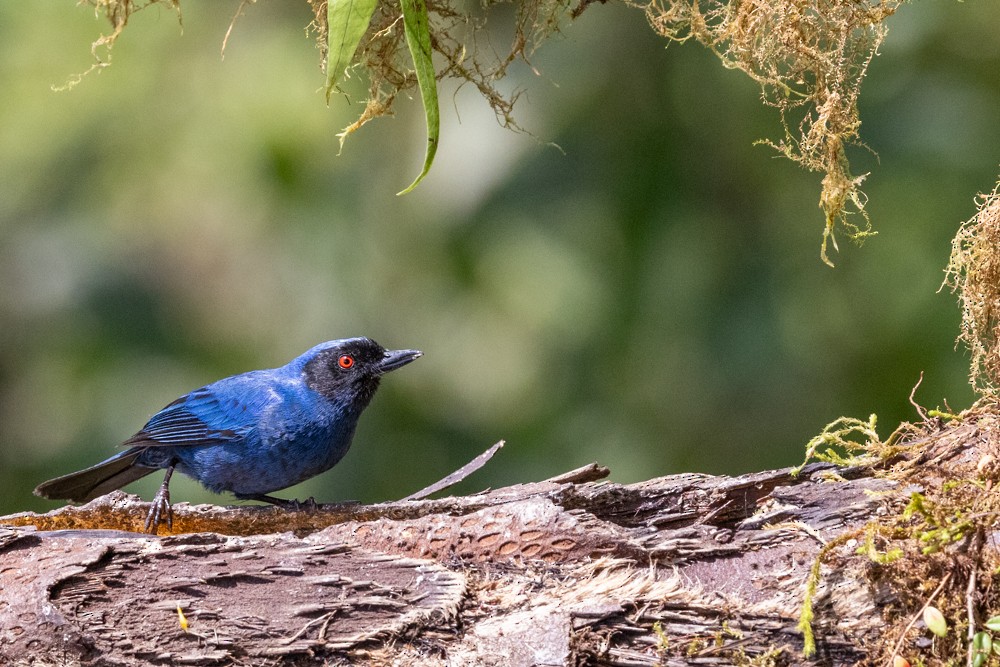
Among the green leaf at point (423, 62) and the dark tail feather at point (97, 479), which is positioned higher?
the green leaf at point (423, 62)

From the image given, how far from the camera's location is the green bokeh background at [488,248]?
5.51 m

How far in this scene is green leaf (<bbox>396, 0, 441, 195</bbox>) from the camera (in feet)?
7.52

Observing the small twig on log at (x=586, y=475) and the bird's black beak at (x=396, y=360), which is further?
the bird's black beak at (x=396, y=360)

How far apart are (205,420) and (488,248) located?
2202 millimetres

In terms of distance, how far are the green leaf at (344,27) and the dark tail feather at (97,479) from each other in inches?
92.1

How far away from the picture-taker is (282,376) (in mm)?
4203

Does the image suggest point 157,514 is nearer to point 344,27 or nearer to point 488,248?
point 344,27

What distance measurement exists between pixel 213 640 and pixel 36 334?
4637 mm

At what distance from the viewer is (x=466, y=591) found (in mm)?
2430

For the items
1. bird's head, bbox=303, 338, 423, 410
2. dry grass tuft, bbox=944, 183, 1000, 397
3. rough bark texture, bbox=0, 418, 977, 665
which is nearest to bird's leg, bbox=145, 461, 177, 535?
rough bark texture, bbox=0, 418, 977, 665

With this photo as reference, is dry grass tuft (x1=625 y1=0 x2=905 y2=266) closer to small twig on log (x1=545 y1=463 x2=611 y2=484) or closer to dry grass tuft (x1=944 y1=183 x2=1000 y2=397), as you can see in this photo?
dry grass tuft (x1=944 y1=183 x2=1000 y2=397)

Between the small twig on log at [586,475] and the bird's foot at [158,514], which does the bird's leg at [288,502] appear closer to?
the bird's foot at [158,514]

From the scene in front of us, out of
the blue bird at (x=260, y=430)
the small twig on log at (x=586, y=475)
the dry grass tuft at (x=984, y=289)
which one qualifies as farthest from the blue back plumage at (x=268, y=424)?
the dry grass tuft at (x=984, y=289)

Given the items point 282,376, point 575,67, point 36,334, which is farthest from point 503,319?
point 36,334
